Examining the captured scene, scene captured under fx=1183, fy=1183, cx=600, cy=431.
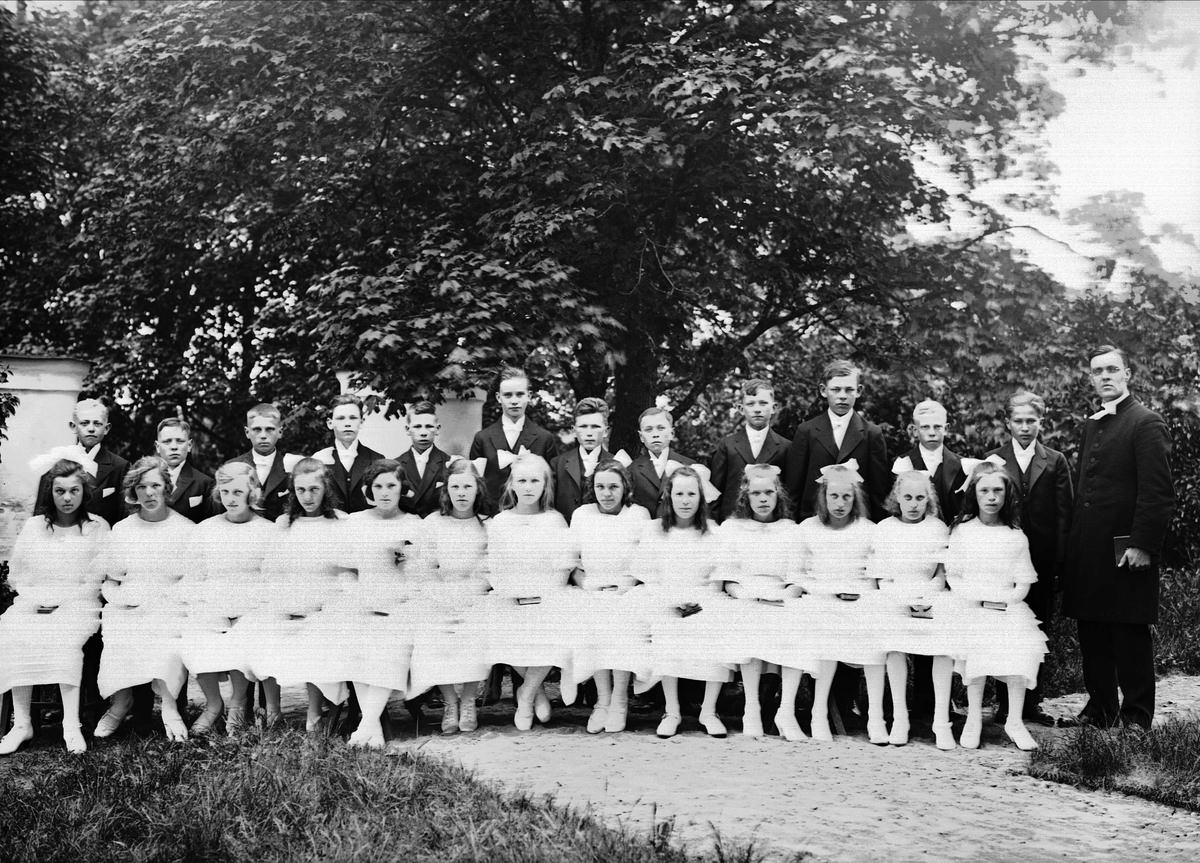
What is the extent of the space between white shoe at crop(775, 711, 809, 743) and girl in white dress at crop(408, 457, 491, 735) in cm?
142

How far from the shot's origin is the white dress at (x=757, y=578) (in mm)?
5629

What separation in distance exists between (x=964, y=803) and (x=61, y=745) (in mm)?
4136

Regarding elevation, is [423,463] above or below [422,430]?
below

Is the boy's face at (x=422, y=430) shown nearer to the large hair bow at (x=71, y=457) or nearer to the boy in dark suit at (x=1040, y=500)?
the large hair bow at (x=71, y=457)

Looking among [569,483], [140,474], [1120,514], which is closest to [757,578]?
[569,483]

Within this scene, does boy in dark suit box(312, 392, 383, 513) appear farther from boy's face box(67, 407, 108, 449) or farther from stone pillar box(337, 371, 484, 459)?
stone pillar box(337, 371, 484, 459)

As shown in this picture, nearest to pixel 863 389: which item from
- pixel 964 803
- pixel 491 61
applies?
pixel 491 61

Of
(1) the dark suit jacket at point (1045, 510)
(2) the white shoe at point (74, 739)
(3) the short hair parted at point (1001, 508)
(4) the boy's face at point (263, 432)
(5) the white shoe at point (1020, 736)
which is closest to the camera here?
(5) the white shoe at point (1020, 736)

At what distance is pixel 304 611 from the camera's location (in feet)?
18.7

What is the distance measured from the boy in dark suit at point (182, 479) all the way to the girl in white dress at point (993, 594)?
3.81 meters

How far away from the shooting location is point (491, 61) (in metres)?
11.5

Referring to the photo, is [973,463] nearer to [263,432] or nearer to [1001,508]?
[1001,508]

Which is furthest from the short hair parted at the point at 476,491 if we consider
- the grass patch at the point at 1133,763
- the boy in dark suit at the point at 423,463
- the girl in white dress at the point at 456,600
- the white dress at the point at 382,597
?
the grass patch at the point at 1133,763

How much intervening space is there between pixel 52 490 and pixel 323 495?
137 cm
